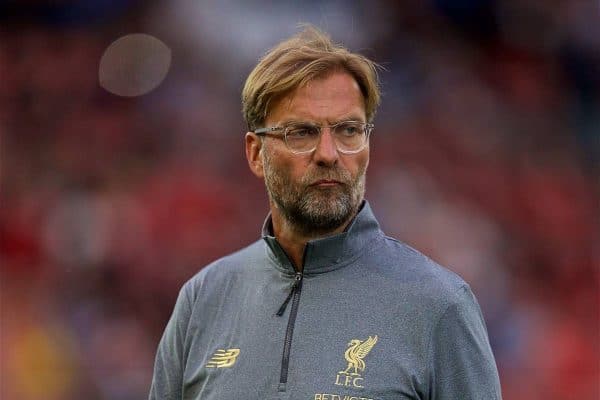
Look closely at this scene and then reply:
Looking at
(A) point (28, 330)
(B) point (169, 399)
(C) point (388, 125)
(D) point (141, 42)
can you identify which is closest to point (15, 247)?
(A) point (28, 330)

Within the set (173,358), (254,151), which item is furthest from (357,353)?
(254,151)

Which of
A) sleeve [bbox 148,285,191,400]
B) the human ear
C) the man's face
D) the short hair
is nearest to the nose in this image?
the man's face

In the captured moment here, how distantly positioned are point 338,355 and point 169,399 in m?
0.56

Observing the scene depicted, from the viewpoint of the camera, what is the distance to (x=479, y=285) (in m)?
6.02

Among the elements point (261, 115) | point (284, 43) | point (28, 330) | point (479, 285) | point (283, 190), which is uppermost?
point (284, 43)

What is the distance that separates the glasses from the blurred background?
379 cm

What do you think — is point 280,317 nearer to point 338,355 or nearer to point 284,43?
point 338,355

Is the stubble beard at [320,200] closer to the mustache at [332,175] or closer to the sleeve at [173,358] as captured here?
the mustache at [332,175]

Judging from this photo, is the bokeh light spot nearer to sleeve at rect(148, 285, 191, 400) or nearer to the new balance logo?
sleeve at rect(148, 285, 191, 400)

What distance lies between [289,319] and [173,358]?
1.29ft

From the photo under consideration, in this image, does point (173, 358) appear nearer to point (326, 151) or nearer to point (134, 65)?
point (326, 151)

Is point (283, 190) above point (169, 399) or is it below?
above

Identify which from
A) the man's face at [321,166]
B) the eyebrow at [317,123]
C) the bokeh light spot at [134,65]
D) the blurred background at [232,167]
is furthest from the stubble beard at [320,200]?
the bokeh light spot at [134,65]

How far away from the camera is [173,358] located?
8.14 ft
